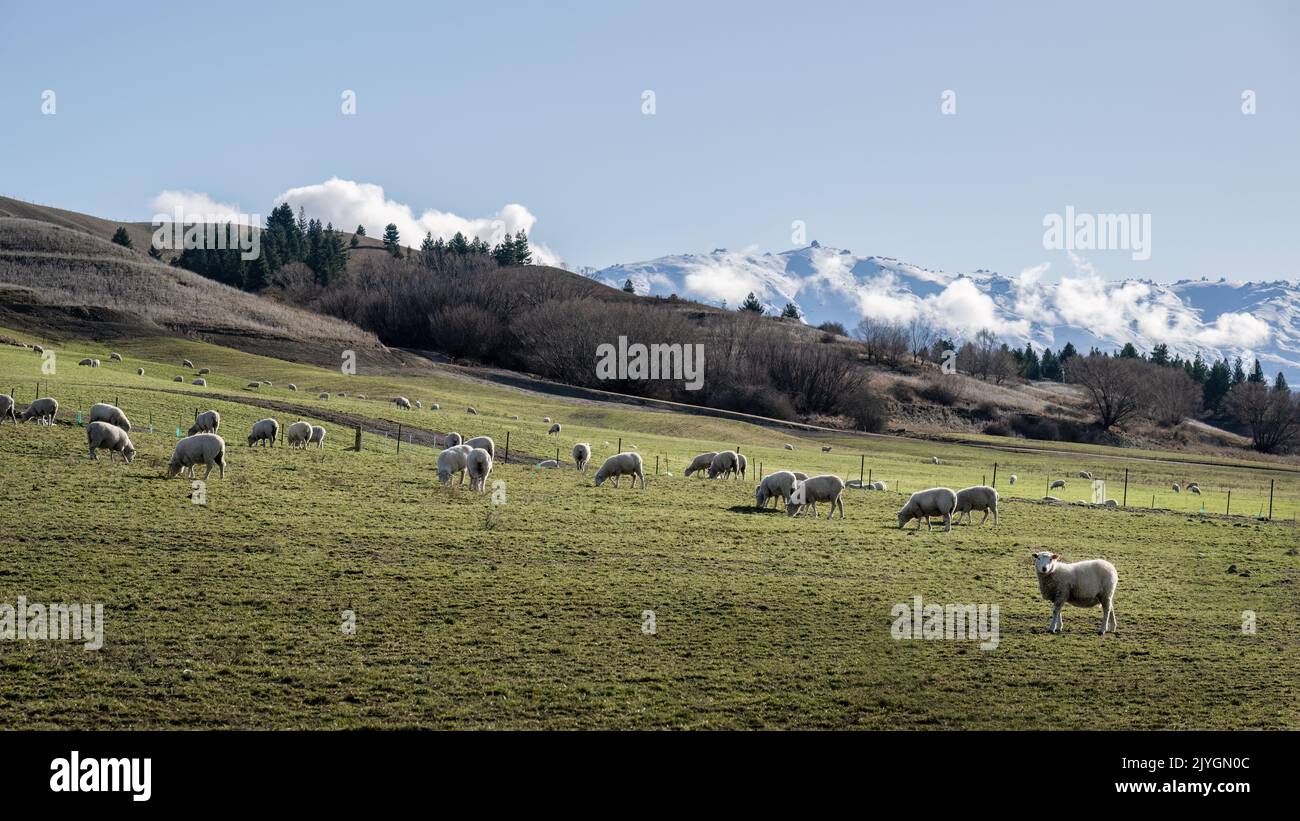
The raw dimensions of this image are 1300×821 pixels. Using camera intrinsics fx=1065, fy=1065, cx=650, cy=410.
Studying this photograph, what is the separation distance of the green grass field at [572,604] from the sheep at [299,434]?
8.47 feet

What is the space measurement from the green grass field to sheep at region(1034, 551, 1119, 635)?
780 mm

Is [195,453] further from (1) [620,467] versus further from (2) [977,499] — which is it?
(2) [977,499]

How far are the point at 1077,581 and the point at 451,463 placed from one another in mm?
22405

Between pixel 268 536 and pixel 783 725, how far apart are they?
52.8ft

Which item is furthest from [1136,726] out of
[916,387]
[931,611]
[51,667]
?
[916,387]

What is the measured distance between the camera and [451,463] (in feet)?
123

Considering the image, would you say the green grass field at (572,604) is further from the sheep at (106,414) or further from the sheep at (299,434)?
the sheep at (299,434)

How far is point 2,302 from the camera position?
335 ft

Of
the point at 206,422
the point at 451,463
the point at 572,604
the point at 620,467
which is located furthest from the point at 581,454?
the point at 572,604

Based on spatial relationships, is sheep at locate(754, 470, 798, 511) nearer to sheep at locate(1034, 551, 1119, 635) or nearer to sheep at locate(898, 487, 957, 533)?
sheep at locate(898, 487, 957, 533)

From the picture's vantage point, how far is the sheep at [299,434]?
44844mm

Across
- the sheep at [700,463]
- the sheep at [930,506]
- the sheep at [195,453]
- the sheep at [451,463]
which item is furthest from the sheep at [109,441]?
the sheep at [930,506]

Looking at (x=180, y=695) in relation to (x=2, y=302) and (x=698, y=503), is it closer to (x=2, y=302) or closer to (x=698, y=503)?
(x=698, y=503)

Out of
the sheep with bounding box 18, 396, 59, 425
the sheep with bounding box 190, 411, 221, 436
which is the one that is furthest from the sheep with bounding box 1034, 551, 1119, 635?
the sheep with bounding box 18, 396, 59, 425
